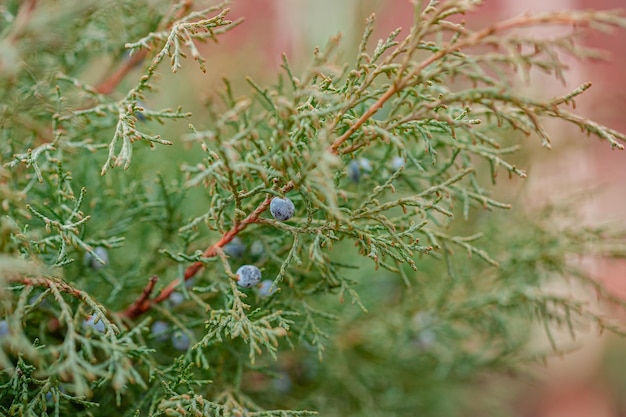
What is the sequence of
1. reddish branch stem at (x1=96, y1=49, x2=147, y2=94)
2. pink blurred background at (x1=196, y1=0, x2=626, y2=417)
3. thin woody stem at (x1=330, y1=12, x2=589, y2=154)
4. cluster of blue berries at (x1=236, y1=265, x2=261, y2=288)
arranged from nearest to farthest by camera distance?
thin woody stem at (x1=330, y1=12, x2=589, y2=154) < cluster of blue berries at (x1=236, y1=265, x2=261, y2=288) < reddish branch stem at (x1=96, y1=49, x2=147, y2=94) < pink blurred background at (x1=196, y1=0, x2=626, y2=417)

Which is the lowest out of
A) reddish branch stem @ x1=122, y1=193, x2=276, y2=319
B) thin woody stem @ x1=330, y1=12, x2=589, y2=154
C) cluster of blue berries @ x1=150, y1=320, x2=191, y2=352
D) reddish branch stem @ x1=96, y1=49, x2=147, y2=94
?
cluster of blue berries @ x1=150, y1=320, x2=191, y2=352

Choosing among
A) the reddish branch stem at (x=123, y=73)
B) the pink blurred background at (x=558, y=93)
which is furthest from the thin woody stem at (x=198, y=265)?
the pink blurred background at (x=558, y=93)

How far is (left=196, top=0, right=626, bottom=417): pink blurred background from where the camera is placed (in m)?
1.12

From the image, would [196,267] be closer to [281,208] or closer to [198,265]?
[198,265]

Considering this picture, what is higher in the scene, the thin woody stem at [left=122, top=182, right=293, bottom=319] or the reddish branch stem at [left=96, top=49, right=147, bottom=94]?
the reddish branch stem at [left=96, top=49, right=147, bottom=94]

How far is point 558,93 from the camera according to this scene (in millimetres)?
1418

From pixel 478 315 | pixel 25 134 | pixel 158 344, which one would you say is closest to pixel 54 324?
pixel 158 344

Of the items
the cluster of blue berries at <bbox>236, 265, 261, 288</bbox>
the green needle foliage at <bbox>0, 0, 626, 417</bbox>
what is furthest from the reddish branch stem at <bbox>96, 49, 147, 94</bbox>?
the cluster of blue berries at <bbox>236, 265, 261, 288</bbox>

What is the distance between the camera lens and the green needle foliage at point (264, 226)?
460 mm

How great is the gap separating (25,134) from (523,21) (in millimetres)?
536

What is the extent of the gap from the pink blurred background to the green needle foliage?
0.39 ft

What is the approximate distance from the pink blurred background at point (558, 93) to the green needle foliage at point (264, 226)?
0.39ft

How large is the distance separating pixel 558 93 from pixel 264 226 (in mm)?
1065

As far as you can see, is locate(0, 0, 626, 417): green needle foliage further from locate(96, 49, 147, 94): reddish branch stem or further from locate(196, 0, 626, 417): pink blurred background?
locate(196, 0, 626, 417): pink blurred background
